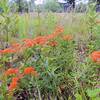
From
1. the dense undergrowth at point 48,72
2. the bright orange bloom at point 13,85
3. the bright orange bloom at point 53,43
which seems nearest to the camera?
the bright orange bloom at point 13,85

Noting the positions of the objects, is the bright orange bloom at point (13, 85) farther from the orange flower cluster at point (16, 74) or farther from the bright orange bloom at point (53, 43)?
the bright orange bloom at point (53, 43)

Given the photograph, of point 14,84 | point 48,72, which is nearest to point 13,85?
point 14,84

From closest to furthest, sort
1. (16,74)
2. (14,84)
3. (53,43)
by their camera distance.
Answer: (14,84)
(16,74)
(53,43)

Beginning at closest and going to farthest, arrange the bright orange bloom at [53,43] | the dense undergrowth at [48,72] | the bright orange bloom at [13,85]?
1. the bright orange bloom at [13,85]
2. the dense undergrowth at [48,72]
3. the bright orange bloom at [53,43]

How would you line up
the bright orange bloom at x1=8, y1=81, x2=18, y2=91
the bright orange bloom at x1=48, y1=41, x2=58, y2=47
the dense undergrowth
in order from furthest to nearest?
the bright orange bloom at x1=48, y1=41, x2=58, y2=47 < the dense undergrowth < the bright orange bloom at x1=8, y1=81, x2=18, y2=91

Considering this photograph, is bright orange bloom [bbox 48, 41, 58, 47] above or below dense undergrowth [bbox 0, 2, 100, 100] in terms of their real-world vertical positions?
above

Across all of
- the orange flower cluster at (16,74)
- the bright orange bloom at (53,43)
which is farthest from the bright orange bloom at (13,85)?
the bright orange bloom at (53,43)

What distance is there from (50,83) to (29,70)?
32 cm

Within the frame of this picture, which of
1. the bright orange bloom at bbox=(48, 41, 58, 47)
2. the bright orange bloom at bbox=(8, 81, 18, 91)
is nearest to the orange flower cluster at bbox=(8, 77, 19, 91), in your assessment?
the bright orange bloom at bbox=(8, 81, 18, 91)

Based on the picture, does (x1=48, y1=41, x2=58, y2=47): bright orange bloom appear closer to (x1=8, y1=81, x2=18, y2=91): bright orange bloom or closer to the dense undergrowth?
the dense undergrowth

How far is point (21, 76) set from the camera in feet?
10.0

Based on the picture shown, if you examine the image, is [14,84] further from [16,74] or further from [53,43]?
[53,43]

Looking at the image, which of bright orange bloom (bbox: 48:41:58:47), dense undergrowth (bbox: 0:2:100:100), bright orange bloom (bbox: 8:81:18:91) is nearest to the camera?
bright orange bloom (bbox: 8:81:18:91)

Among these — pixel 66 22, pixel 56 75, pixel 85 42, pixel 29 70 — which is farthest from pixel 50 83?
pixel 66 22
